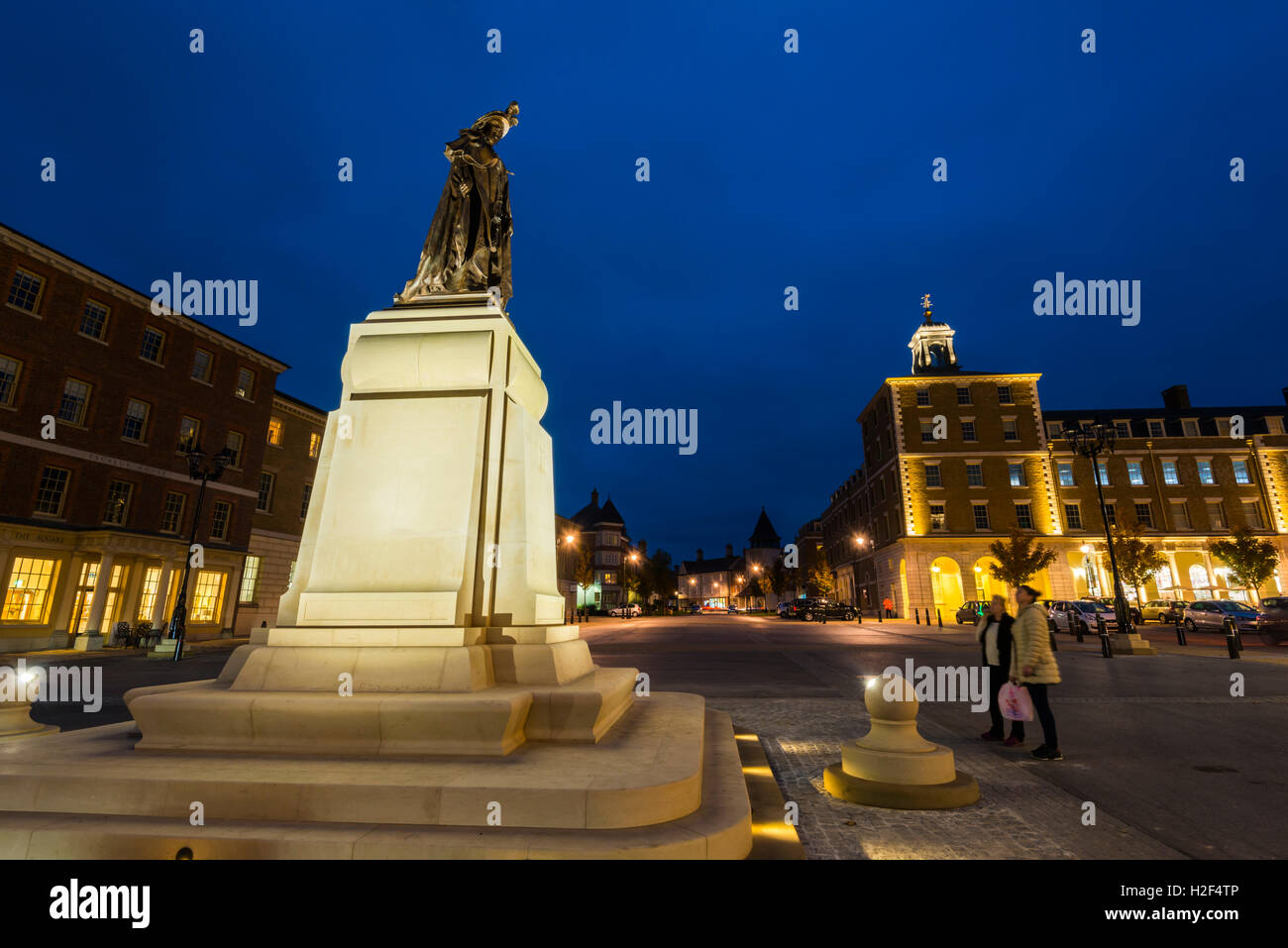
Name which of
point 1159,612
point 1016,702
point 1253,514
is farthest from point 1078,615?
point 1253,514

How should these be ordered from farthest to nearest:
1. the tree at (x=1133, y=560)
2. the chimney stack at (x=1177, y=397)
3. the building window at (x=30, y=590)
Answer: the chimney stack at (x=1177, y=397)
the tree at (x=1133, y=560)
the building window at (x=30, y=590)

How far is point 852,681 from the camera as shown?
12.2 m

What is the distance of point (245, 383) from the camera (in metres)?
29.6

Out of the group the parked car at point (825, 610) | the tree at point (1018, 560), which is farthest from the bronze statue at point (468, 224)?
the parked car at point (825, 610)

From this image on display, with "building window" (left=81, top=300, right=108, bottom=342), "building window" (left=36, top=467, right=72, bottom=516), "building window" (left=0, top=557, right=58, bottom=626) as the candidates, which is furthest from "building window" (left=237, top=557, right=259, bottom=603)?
"building window" (left=81, top=300, right=108, bottom=342)

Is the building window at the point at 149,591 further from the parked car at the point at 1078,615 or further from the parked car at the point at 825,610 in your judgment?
the parked car at the point at 825,610

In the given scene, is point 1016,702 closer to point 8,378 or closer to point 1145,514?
point 8,378

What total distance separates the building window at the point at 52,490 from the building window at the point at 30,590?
1.87 metres

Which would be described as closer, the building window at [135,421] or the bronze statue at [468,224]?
the bronze statue at [468,224]

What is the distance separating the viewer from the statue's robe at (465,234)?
22.0 ft

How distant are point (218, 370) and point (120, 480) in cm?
673
